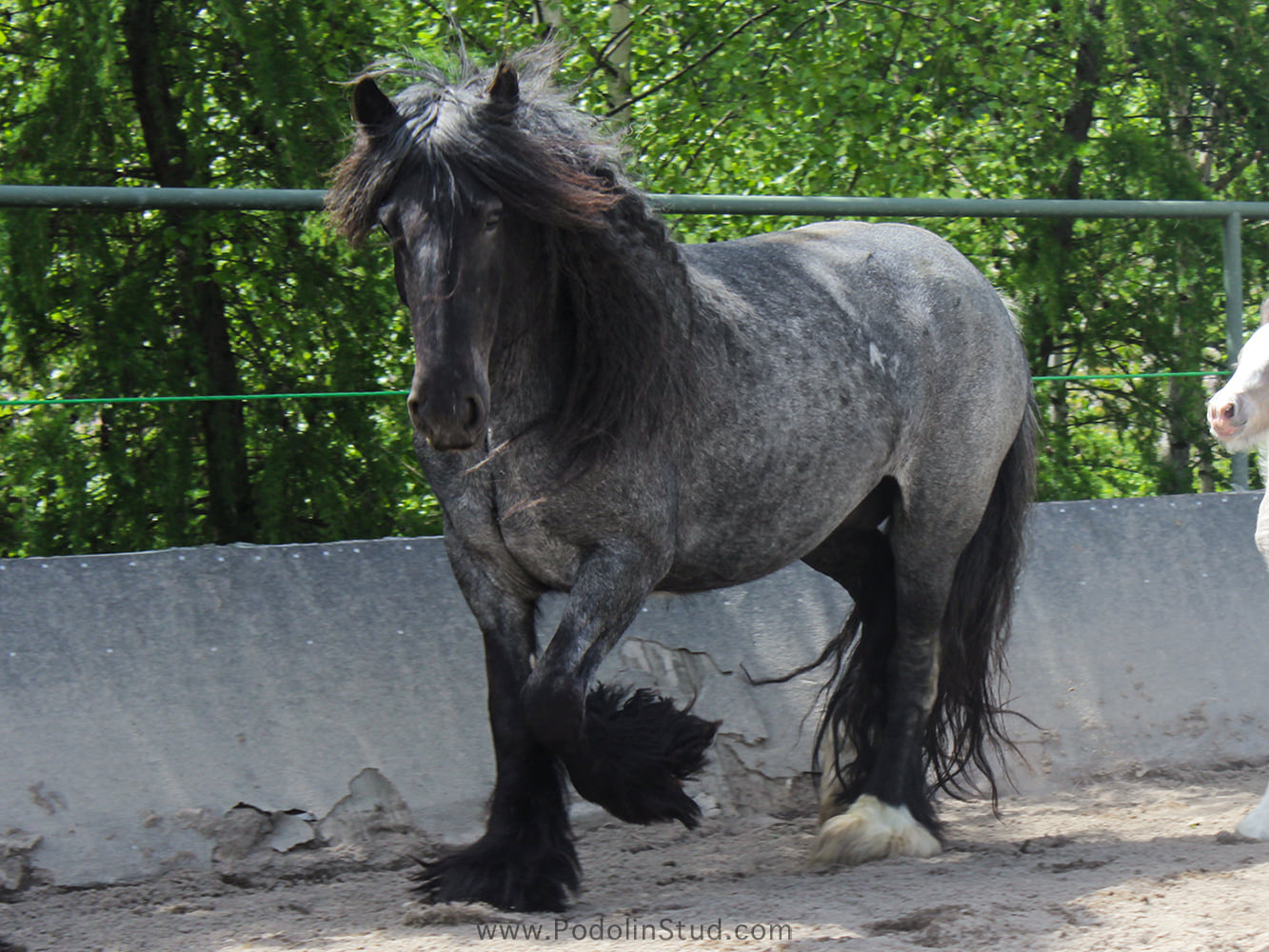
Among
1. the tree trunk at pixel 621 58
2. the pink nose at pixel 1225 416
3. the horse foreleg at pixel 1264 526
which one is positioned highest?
the tree trunk at pixel 621 58

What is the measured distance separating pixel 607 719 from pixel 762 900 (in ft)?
1.74

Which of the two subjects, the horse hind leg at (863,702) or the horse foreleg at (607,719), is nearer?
the horse foreleg at (607,719)

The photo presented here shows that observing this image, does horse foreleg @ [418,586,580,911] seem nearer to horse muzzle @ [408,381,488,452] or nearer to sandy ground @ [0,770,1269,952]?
sandy ground @ [0,770,1269,952]

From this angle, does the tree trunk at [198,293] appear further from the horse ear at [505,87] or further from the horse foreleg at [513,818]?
the horse ear at [505,87]

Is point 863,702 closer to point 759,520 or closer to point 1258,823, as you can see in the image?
point 759,520

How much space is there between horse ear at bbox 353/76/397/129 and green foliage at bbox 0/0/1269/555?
80 cm

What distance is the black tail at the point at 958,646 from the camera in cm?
395

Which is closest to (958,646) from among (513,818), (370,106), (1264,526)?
(1264,526)

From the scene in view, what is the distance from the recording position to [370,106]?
276 centimetres

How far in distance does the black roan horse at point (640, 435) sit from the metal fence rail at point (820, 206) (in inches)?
20.9

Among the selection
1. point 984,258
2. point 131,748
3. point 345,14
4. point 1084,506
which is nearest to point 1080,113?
point 984,258

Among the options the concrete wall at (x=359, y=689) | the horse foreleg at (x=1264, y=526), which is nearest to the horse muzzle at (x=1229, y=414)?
the horse foreleg at (x=1264, y=526)

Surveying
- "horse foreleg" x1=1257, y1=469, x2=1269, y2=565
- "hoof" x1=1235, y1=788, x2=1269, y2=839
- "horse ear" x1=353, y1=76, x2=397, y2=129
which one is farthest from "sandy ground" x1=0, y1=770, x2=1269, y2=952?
"horse ear" x1=353, y1=76, x2=397, y2=129

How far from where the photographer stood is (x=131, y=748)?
336cm
